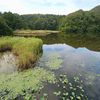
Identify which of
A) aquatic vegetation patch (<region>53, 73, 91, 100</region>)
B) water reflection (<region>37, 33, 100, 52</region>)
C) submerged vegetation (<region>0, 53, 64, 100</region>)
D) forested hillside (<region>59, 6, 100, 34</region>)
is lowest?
aquatic vegetation patch (<region>53, 73, 91, 100</region>)

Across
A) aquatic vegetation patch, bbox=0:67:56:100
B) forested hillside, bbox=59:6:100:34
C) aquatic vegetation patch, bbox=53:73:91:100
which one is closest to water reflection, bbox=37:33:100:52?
aquatic vegetation patch, bbox=53:73:91:100

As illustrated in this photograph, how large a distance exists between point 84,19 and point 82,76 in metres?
101

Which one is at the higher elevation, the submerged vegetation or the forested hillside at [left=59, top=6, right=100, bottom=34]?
the forested hillside at [left=59, top=6, right=100, bottom=34]

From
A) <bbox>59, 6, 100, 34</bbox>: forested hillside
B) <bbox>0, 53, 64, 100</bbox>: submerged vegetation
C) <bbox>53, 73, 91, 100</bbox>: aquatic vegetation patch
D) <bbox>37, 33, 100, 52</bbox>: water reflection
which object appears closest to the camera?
<bbox>53, 73, 91, 100</bbox>: aquatic vegetation patch

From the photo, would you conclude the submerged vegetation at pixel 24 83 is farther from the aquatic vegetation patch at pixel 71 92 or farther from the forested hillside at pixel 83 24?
the forested hillside at pixel 83 24

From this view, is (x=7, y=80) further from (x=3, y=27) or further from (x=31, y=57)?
(x=3, y=27)

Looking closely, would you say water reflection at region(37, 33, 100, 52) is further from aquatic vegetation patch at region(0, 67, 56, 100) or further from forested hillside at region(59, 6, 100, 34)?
forested hillside at region(59, 6, 100, 34)

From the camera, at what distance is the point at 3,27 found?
3628 cm

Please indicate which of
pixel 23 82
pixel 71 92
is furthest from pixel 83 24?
pixel 23 82

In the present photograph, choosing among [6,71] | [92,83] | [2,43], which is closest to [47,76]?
[92,83]

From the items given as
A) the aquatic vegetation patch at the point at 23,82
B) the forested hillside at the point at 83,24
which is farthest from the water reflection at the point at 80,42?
the forested hillside at the point at 83,24

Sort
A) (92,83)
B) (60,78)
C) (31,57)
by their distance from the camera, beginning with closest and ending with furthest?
(92,83) < (60,78) < (31,57)

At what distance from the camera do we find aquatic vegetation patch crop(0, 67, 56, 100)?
5.54m

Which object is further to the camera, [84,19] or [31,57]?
[84,19]
